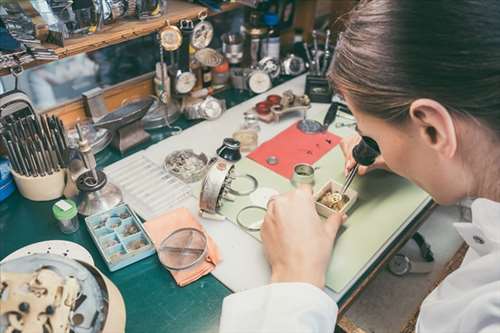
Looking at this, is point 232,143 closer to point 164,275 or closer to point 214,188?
point 214,188

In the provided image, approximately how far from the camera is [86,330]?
22.3 inches

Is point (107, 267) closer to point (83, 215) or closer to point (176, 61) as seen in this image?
point (83, 215)

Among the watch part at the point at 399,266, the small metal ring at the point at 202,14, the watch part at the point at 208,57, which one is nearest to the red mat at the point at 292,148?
the watch part at the point at 208,57

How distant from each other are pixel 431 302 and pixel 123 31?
3.31 ft

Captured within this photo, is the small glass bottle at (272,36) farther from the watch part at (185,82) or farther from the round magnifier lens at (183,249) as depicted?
the round magnifier lens at (183,249)

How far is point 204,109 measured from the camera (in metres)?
1.40

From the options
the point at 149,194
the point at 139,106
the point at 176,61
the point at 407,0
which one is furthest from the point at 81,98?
the point at 407,0

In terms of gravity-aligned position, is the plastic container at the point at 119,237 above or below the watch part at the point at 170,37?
below

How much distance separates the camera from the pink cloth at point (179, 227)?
34.9 inches

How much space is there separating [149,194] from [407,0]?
2.55ft

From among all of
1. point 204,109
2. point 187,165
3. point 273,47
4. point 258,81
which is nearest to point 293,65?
point 273,47

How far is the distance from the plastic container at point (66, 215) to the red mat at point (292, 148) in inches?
20.5

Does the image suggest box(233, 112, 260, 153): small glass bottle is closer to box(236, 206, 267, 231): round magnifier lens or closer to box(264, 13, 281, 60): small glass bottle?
box(236, 206, 267, 231): round magnifier lens

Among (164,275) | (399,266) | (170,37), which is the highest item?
(170,37)
